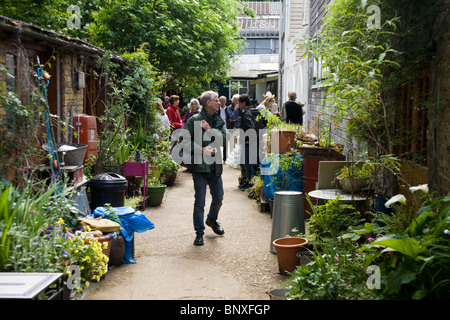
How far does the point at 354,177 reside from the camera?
6.43 m

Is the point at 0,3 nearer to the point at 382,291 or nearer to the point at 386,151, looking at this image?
the point at 386,151

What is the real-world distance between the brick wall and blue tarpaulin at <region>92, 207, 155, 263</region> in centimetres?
330

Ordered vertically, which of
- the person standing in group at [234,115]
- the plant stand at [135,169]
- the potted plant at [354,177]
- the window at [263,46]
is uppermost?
the window at [263,46]

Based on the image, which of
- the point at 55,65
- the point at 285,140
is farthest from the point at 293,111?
the point at 55,65

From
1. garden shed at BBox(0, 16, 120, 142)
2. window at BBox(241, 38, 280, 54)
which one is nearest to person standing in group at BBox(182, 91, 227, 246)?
garden shed at BBox(0, 16, 120, 142)

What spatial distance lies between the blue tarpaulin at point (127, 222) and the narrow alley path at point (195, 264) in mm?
213

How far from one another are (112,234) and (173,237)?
181cm

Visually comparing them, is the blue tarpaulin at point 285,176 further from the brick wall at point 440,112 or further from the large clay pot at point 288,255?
the brick wall at point 440,112

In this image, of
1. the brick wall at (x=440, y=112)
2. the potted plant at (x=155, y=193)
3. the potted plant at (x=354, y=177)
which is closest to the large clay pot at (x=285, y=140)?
the potted plant at (x=155, y=193)

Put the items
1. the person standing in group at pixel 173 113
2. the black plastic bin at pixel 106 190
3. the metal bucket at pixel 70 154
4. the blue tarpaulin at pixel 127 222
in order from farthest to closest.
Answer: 1. the person standing in group at pixel 173 113
2. the black plastic bin at pixel 106 190
3. the metal bucket at pixel 70 154
4. the blue tarpaulin at pixel 127 222

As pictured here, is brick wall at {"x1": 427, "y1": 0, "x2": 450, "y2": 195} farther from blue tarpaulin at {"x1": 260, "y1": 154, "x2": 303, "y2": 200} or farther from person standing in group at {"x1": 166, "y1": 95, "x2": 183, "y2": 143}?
person standing in group at {"x1": 166, "y1": 95, "x2": 183, "y2": 143}

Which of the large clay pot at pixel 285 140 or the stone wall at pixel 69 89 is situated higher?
the stone wall at pixel 69 89

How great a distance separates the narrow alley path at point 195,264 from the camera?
532cm

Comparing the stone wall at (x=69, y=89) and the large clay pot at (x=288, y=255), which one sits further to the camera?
the stone wall at (x=69, y=89)
